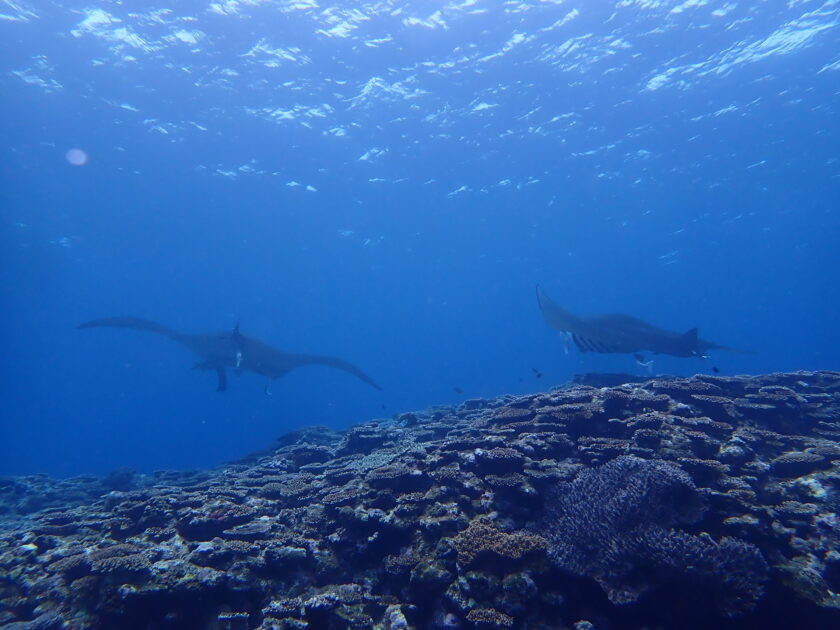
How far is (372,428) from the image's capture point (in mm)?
13484

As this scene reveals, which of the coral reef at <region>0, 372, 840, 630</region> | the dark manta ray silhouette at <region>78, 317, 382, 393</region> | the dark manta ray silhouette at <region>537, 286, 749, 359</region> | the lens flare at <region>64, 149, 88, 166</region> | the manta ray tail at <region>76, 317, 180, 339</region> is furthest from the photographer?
the lens flare at <region>64, 149, 88, 166</region>

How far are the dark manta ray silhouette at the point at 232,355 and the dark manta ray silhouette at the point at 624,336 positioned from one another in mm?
9571

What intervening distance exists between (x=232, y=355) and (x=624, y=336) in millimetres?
16345

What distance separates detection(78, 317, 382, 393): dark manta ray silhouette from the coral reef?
1100cm

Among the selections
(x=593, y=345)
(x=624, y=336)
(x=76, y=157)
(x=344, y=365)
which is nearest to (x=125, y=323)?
(x=344, y=365)

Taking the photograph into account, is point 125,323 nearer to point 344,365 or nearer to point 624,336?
point 344,365

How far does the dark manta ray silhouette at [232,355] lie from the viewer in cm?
1961

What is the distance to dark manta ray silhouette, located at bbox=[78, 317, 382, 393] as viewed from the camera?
19.6m

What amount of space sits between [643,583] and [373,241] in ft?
158

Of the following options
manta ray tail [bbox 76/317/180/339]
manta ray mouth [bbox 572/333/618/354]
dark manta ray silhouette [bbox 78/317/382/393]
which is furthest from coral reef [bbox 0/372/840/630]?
manta ray tail [bbox 76/317/180/339]

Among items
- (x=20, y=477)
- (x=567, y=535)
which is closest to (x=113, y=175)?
(x=20, y=477)

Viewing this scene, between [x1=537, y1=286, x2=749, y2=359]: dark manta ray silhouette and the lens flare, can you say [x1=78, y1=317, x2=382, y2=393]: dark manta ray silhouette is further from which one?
the lens flare

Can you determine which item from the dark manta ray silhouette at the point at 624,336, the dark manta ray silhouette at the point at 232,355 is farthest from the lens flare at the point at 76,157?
the dark manta ray silhouette at the point at 624,336

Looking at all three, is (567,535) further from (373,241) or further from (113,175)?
(373,241)
